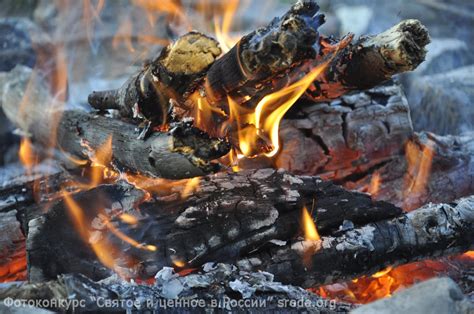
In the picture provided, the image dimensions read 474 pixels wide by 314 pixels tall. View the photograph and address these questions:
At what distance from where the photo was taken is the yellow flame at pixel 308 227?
2.09m

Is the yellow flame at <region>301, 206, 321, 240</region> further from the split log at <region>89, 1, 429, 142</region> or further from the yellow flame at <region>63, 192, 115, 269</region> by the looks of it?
the yellow flame at <region>63, 192, 115, 269</region>

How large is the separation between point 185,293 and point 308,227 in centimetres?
63

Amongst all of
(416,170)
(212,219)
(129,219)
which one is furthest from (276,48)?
(416,170)

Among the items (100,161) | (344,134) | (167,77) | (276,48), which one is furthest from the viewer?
(344,134)

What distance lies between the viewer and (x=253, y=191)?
7.11 ft

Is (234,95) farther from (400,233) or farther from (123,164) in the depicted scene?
(400,233)

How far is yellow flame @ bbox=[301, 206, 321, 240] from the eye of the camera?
82.4 inches

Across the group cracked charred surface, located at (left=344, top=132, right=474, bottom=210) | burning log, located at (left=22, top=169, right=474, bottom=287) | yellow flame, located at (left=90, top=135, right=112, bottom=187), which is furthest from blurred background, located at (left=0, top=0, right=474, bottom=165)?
burning log, located at (left=22, top=169, right=474, bottom=287)

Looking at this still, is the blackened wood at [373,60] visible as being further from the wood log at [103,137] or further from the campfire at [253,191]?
the wood log at [103,137]

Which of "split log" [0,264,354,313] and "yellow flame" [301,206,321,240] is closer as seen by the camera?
"split log" [0,264,354,313]

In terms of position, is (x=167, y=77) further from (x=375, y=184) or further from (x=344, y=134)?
(x=375, y=184)

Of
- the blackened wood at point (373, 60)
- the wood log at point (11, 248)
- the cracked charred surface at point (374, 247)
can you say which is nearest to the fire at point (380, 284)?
the cracked charred surface at point (374, 247)

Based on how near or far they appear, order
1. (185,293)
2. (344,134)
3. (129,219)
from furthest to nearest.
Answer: (344,134)
(129,219)
(185,293)

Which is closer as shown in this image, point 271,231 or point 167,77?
point 167,77
